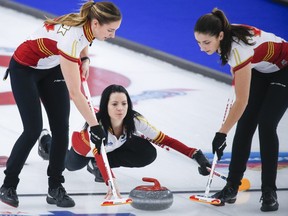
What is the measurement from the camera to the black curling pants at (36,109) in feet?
17.1

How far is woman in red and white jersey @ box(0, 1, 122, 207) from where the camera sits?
501 cm

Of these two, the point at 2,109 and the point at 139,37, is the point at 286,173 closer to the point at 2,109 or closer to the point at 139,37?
the point at 2,109

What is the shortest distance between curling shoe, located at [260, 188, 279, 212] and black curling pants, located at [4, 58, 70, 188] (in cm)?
128

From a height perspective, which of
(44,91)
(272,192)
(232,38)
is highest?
(232,38)

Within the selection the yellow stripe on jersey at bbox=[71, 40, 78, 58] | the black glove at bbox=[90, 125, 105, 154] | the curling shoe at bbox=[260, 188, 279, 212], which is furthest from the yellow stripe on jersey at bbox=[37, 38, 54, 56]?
the curling shoe at bbox=[260, 188, 279, 212]

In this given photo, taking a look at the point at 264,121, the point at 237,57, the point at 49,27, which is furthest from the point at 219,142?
the point at 49,27

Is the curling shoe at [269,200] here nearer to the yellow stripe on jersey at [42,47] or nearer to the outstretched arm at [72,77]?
the outstretched arm at [72,77]

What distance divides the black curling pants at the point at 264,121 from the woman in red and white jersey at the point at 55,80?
3.28ft

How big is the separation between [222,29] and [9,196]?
1614 millimetres

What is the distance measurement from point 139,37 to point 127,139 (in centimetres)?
453

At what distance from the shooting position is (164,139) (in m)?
5.80

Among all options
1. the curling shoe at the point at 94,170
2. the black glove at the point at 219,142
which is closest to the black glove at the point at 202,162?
the black glove at the point at 219,142

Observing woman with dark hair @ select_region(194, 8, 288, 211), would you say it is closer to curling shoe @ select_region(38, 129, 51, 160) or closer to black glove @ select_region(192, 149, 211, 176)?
black glove @ select_region(192, 149, 211, 176)

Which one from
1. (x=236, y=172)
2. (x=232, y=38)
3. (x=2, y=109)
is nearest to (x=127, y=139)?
(x=236, y=172)
